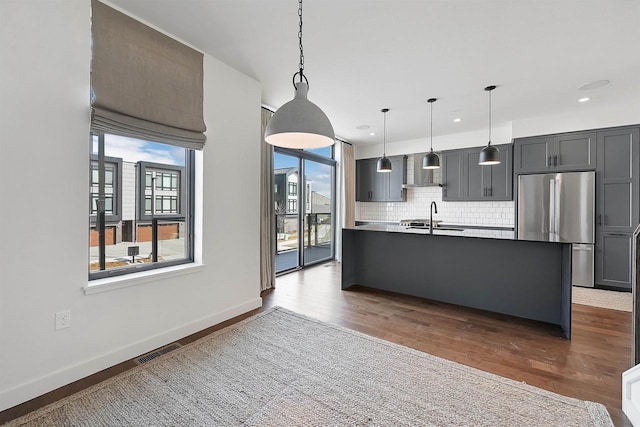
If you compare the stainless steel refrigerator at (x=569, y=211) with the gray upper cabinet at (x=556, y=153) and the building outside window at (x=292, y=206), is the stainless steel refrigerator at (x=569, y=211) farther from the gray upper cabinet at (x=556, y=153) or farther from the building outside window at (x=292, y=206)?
the building outside window at (x=292, y=206)

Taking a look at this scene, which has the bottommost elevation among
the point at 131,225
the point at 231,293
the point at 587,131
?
the point at 231,293

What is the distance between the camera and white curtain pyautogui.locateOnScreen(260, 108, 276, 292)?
429cm

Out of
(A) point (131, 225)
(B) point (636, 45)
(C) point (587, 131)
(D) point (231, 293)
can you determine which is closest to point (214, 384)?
(D) point (231, 293)

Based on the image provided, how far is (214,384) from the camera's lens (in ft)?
6.75

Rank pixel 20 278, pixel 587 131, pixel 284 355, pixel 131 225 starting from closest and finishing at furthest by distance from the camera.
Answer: pixel 20 278 → pixel 284 355 → pixel 131 225 → pixel 587 131

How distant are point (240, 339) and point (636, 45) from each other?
4.59 meters

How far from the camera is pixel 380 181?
6.96 meters

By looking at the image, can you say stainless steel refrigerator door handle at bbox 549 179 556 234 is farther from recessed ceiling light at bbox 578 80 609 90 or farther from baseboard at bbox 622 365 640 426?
baseboard at bbox 622 365 640 426

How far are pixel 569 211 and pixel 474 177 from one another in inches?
62.7

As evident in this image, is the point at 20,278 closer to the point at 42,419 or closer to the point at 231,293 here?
the point at 42,419

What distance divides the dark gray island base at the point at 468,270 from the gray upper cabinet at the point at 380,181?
254 cm

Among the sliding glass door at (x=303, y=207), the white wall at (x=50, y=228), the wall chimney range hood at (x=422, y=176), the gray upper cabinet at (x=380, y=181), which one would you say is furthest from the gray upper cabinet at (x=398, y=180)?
the white wall at (x=50, y=228)

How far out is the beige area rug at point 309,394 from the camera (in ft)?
5.69

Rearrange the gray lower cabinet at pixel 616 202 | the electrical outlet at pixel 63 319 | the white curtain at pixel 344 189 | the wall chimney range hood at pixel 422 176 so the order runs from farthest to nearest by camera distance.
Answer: the white curtain at pixel 344 189
the wall chimney range hood at pixel 422 176
the gray lower cabinet at pixel 616 202
the electrical outlet at pixel 63 319
